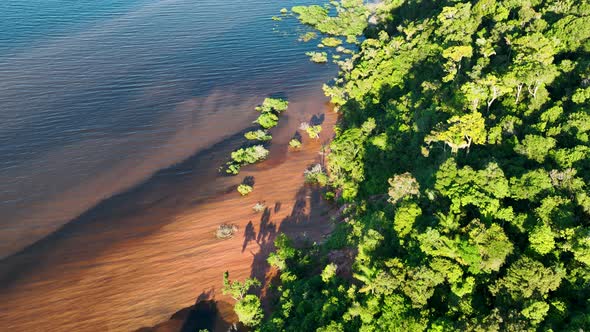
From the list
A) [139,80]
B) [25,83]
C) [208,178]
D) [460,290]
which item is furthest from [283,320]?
[25,83]

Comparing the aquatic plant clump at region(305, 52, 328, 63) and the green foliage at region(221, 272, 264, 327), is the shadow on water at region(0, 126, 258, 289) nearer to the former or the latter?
the green foliage at region(221, 272, 264, 327)

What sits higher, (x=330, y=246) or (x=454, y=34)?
(x=454, y=34)

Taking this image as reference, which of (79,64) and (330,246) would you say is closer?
(330,246)

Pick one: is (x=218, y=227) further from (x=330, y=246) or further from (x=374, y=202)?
(x=374, y=202)

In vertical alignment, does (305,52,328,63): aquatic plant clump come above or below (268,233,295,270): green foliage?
above

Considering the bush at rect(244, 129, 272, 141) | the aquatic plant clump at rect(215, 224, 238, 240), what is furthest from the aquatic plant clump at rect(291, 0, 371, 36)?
the aquatic plant clump at rect(215, 224, 238, 240)

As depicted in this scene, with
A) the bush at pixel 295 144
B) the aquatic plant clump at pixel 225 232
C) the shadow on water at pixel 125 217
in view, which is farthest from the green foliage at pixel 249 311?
the bush at pixel 295 144
